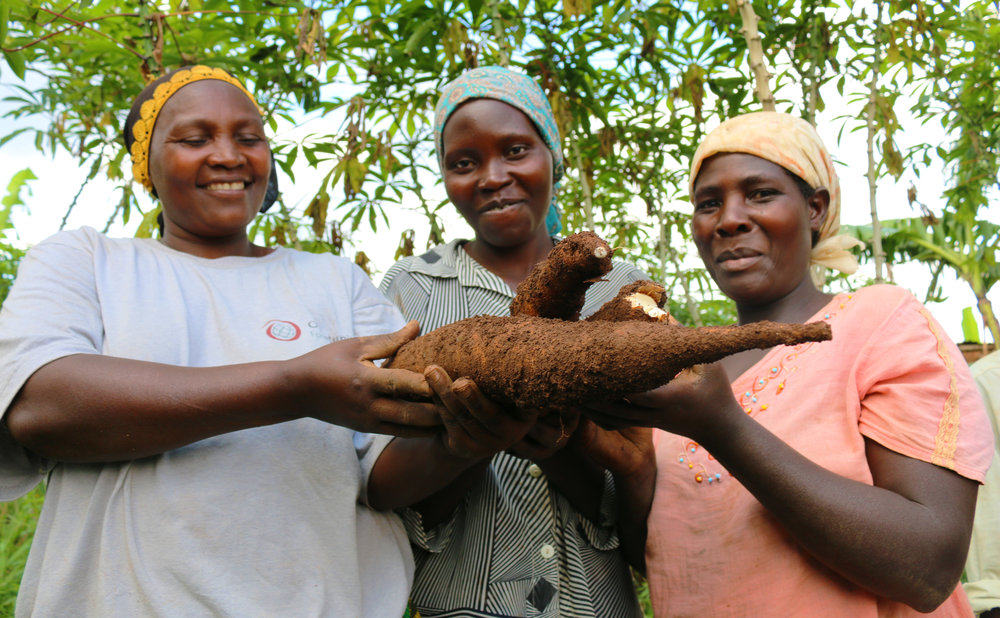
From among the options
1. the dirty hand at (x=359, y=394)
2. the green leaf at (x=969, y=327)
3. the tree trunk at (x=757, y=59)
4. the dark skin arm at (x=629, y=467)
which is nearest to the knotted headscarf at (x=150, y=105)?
the dirty hand at (x=359, y=394)

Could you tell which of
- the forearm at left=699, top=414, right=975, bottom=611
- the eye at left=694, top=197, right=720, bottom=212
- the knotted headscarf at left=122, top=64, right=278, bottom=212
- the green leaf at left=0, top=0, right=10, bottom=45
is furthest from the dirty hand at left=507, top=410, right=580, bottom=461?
the green leaf at left=0, top=0, right=10, bottom=45

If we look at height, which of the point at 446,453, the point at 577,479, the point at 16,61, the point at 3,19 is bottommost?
the point at 577,479

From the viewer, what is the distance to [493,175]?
1.90m

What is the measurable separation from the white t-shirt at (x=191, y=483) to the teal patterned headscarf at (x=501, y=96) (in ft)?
2.32

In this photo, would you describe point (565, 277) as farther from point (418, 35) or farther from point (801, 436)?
point (418, 35)

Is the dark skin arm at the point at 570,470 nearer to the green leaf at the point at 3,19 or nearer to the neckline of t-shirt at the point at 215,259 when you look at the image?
the neckline of t-shirt at the point at 215,259

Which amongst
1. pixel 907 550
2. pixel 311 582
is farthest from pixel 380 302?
pixel 907 550

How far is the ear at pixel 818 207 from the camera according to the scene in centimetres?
176

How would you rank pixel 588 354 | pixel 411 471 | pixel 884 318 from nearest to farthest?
pixel 588 354
pixel 411 471
pixel 884 318

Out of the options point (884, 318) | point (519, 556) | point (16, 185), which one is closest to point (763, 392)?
point (884, 318)

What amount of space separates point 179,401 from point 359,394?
29 cm

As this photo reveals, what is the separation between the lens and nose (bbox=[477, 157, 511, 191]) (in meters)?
1.90

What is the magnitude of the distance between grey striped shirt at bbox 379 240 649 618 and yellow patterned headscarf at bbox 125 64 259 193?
0.98 meters

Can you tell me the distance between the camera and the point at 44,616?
1200 mm
